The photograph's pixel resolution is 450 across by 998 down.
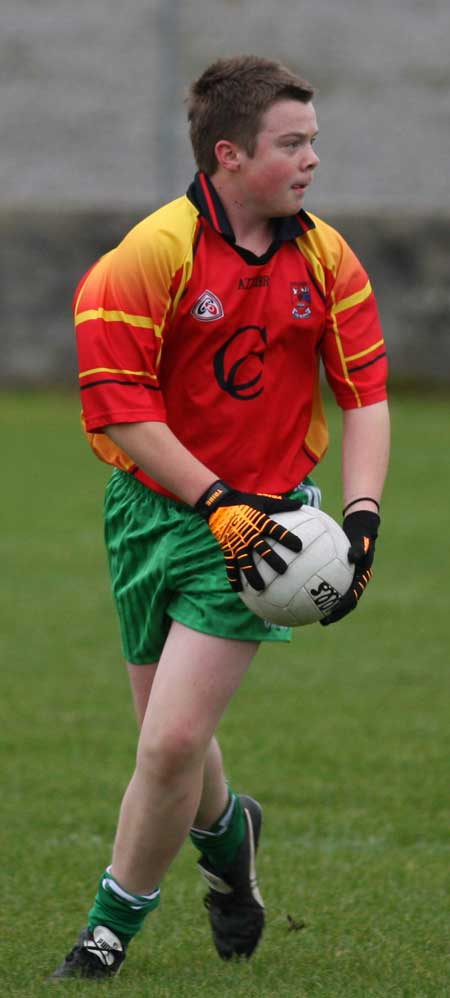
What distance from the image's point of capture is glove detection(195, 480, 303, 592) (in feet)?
12.4

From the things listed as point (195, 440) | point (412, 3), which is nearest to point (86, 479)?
point (412, 3)

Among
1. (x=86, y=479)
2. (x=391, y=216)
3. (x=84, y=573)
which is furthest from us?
(x=391, y=216)

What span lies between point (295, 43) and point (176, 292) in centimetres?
1567

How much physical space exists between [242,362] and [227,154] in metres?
0.48

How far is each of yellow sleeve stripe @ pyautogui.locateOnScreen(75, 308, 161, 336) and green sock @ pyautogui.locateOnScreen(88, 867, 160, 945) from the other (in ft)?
4.20

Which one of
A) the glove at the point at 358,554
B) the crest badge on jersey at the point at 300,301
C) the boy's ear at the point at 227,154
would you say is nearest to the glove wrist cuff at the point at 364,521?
the glove at the point at 358,554

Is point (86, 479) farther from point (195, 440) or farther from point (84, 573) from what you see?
point (195, 440)

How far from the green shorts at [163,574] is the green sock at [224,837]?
50cm

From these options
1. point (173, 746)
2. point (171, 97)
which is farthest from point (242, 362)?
point (171, 97)

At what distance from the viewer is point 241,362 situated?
4086mm

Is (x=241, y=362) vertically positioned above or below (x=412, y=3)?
above

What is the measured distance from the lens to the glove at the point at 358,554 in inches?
153

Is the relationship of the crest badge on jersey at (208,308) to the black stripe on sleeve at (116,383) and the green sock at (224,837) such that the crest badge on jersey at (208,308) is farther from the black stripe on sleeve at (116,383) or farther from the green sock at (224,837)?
the green sock at (224,837)

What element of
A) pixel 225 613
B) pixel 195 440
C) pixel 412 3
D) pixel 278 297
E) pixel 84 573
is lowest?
pixel 84 573
